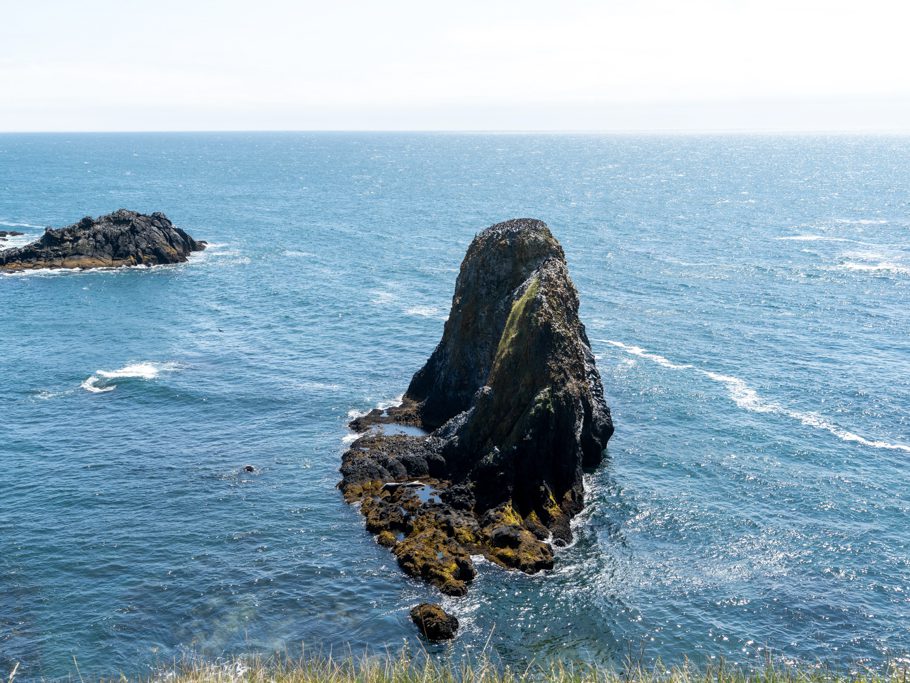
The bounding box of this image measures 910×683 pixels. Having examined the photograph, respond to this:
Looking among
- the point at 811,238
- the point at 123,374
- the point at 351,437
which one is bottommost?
the point at 351,437

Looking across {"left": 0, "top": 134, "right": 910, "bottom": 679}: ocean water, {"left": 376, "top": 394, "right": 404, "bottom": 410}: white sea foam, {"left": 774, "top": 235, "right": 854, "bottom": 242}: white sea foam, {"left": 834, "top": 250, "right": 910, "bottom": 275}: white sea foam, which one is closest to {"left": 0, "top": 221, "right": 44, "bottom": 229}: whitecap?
{"left": 0, "top": 134, "right": 910, "bottom": 679}: ocean water

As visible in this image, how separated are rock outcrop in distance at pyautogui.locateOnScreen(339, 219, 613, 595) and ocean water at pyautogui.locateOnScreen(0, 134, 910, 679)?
85.5 inches

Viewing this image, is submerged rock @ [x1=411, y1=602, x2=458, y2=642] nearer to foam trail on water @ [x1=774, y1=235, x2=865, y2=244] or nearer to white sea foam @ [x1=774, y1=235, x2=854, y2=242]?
foam trail on water @ [x1=774, y1=235, x2=865, y2=244]

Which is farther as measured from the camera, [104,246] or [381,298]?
[104,246]

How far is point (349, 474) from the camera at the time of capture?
209 feet

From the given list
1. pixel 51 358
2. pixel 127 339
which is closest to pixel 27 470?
pixel 51 358

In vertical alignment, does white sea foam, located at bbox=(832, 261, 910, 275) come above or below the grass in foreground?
above

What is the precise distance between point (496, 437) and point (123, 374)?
4579 cm

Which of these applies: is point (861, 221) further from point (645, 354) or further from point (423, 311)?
point (423, 311)

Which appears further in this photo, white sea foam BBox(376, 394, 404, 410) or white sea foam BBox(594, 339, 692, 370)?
white sea foam BBox(594, 339, 692, 370)

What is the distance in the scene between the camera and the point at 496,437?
2437 inches

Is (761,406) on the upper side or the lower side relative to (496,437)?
lower

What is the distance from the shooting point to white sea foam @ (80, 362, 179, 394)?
8244 centimetres

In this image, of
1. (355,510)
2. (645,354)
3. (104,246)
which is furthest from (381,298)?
(355,510)
